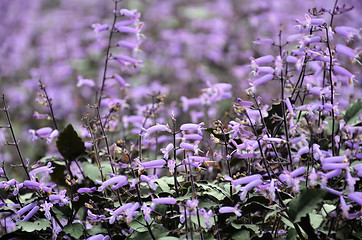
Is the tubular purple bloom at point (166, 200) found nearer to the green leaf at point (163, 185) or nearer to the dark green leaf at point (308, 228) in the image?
the green leaf at point (163, 185)

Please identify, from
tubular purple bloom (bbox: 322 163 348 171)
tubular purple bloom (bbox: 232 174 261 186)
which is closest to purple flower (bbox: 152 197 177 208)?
tubular purple bloom (bbox: 232 174 261 186)

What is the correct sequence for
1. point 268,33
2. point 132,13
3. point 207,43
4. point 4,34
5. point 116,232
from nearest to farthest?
point 116,232
point 132,13
point 268,33
point 207,43
point 4,34

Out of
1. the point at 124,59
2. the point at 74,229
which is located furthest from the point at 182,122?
the point at 74,229

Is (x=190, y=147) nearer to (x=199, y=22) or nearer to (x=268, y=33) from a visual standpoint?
(x=268, y=33)

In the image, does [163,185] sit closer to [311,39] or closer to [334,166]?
[334,166]

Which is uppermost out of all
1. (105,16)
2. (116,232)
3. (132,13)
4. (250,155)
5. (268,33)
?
(105,16)

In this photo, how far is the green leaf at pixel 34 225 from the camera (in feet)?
6.62

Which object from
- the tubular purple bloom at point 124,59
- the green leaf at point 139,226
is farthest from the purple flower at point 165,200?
the tubular purple bloom at point 124,59

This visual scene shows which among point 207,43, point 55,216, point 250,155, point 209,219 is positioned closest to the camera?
point 209,219

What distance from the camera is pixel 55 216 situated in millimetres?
2158

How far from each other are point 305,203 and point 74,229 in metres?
1.13

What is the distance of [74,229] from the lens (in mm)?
2088

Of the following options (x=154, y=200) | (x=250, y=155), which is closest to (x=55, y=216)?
(x=154, y=200)

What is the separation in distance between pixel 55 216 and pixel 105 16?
997cm
